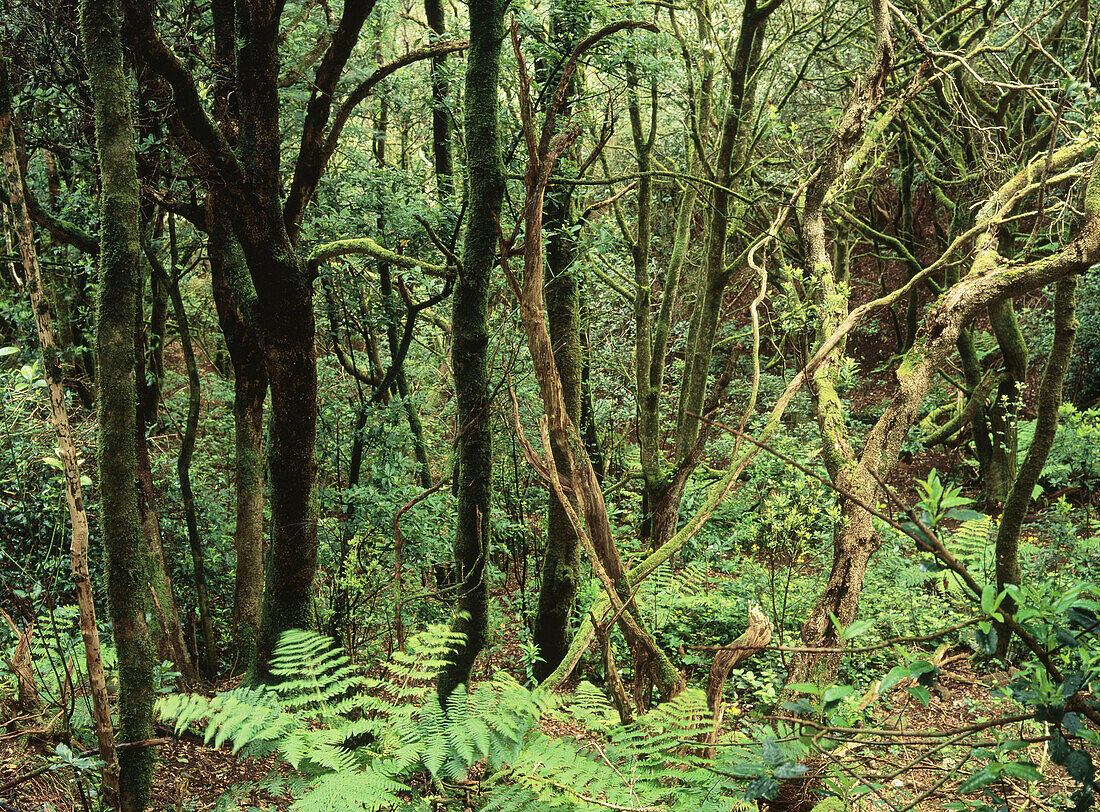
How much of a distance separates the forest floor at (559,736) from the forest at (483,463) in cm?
5

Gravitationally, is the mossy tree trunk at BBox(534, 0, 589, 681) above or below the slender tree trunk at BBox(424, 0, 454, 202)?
below

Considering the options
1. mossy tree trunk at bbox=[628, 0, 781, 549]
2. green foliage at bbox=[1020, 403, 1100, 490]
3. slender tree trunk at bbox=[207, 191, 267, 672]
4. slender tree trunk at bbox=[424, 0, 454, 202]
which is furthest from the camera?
green foliage at bbox=[1020, 403, 1100, 490]

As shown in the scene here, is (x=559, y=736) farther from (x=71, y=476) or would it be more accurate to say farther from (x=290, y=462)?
(x=71, y=476)

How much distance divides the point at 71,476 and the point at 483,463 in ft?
6.91

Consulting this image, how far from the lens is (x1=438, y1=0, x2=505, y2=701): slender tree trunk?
3984 mm

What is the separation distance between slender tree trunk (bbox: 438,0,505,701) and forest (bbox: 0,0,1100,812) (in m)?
0.03

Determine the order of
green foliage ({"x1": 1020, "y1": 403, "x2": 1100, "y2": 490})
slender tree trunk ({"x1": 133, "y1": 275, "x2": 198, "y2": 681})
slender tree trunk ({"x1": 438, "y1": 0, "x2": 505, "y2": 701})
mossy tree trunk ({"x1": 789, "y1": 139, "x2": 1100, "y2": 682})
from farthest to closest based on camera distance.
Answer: green foliage ({"x1": 1020, "y1": 403, "x2": 1100, "y2": 490}) → slender tree trunk ({"x1": 133, "y1": 275, "x2": 198, "y2": 681}) → slender tree trunk ({"x1": 438, "y1": 0, "x2": 505, "y2": 701}) → mossy tree trunk ({"x1": 789, "y1": 139, "x2": 1100, "y2": 682})

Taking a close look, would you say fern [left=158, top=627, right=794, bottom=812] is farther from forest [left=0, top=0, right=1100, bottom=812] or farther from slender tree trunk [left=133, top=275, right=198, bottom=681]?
slender tree trunk [left=133, top=275, right=198, bottom=681]

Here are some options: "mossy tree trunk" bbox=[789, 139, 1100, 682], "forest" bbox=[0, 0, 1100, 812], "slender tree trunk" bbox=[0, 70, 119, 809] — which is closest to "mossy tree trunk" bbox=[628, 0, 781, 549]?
"forest" bbox=[0, 0, 1100, 812]

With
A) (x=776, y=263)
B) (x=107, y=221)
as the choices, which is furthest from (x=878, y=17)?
(x=776, y=263)

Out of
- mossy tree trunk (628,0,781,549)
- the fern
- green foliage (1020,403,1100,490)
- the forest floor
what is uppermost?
mossy tree trunk (628,0,781,549)

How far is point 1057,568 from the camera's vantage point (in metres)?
6.65

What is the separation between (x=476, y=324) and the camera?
4.01 metres

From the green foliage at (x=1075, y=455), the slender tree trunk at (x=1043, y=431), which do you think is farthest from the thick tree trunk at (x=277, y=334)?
the green foliage at (x=1075, y=455)
